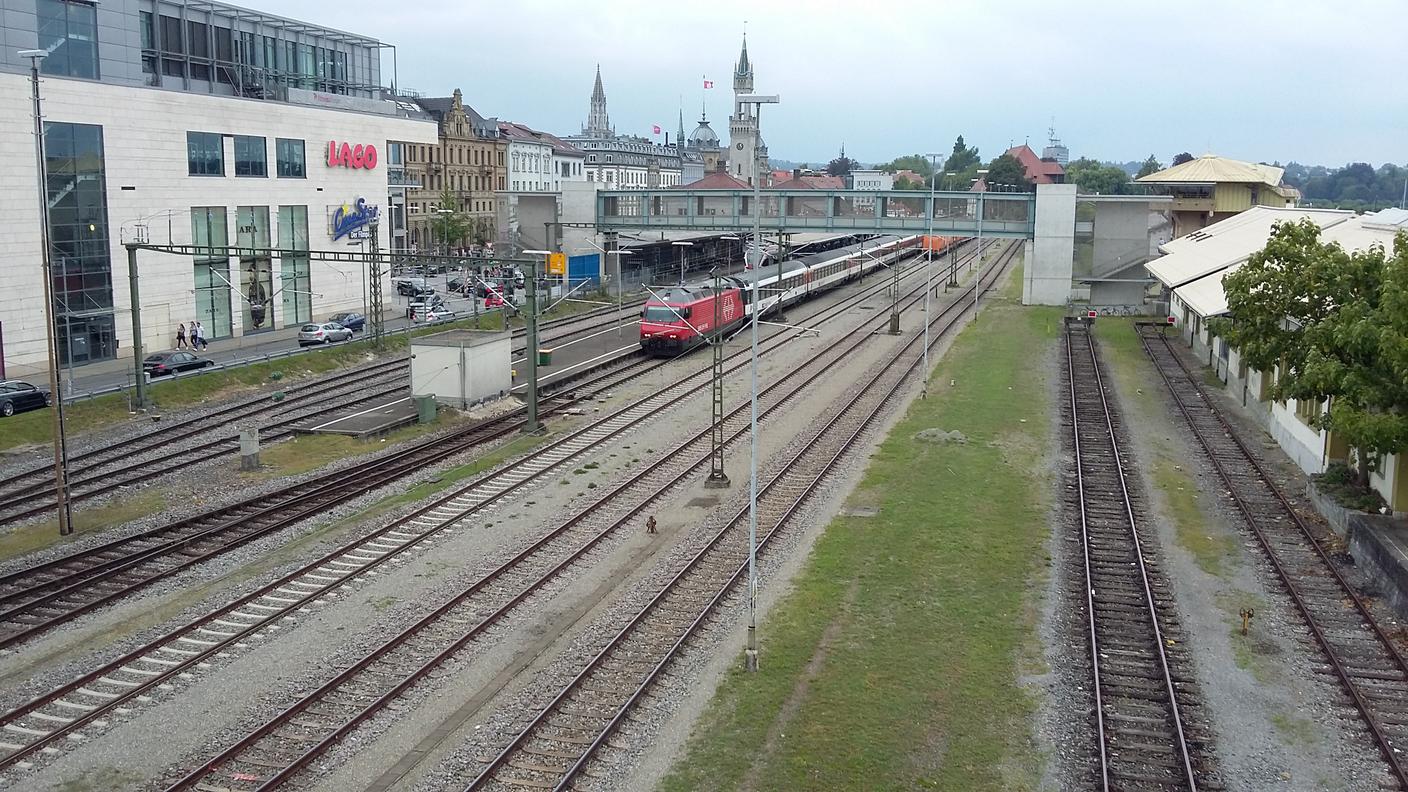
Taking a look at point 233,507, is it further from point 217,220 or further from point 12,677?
point 217,220

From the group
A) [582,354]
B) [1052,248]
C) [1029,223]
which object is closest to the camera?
[582,354]

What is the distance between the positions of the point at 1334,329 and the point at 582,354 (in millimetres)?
32890

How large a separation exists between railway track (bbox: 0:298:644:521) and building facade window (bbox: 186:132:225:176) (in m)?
13.6

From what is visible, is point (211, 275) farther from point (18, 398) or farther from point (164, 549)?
point (164, 549)

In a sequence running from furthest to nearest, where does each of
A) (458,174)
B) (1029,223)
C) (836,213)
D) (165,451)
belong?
(458,174) < (836,213) < (1029,223) < (165,451)

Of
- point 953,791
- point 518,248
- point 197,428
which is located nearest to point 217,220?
point 197,428

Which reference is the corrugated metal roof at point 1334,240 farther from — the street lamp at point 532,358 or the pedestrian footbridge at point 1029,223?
the street lamp at point 532,358

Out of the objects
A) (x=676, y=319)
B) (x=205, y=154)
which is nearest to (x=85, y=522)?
(x=676, y=319)

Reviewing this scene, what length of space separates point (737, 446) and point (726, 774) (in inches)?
782

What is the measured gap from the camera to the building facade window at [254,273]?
54594 millimetres

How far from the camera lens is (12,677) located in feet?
Result: 56.7

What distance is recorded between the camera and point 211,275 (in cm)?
5238

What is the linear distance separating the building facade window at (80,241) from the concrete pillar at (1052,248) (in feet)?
170

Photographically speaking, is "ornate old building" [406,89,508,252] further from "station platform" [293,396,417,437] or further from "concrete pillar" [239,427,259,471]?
"concrete pillar" [239,427,259,471]
